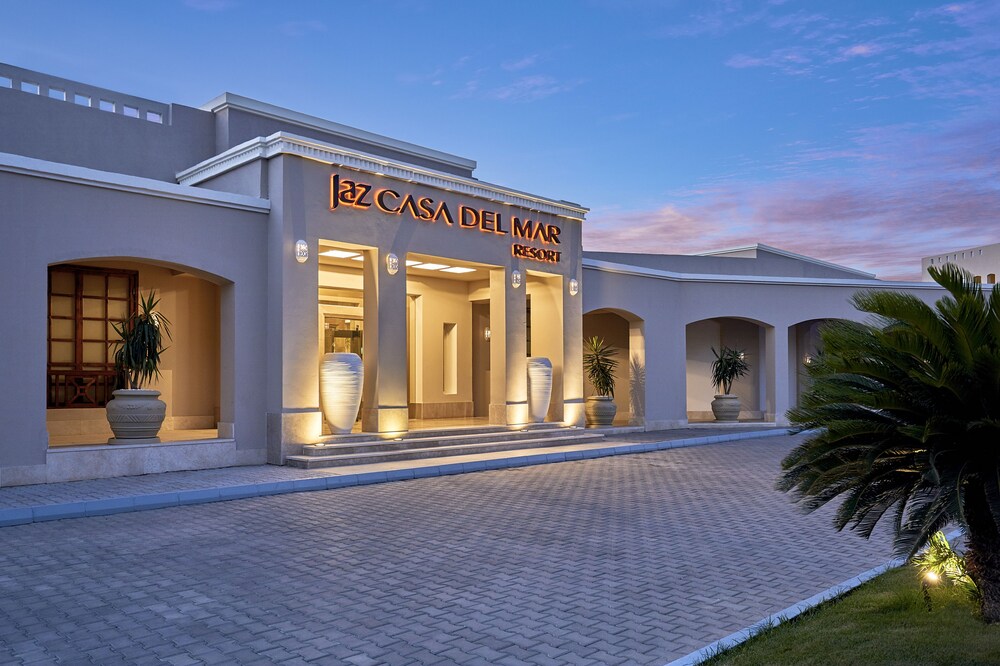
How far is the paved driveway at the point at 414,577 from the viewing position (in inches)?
172

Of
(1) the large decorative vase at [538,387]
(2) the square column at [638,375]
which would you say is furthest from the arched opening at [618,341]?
(1) the large decorative vase at [538,387]

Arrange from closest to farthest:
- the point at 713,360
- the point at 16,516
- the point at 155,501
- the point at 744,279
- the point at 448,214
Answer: the point at 16,516 < the point at 155,501 < the point at 448,214 < the point at 744,279 < the point at 713,360

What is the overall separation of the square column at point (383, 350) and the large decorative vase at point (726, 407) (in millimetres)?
9954

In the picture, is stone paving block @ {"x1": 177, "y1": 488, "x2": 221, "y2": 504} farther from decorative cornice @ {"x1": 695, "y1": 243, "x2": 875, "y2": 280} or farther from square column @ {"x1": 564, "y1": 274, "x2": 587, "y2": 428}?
decorative cornice @ {"x1": 695, "y1": 243, "x2": 875, "y2": 280}

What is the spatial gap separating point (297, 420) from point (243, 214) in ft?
11.0

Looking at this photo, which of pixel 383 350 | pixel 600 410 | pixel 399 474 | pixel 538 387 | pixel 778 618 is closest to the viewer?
pixel 778 618

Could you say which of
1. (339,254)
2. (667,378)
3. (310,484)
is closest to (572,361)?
(667,378)

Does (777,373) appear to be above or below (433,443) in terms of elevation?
above

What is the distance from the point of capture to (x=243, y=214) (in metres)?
12.2

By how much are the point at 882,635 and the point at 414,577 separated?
10.4ft

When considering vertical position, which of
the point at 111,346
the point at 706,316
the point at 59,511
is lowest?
the point at 59,511

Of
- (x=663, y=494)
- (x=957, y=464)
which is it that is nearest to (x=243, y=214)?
(x=663, y=494)

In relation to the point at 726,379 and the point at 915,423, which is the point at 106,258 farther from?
the point at 726,379

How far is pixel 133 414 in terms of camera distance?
36.2 ft
